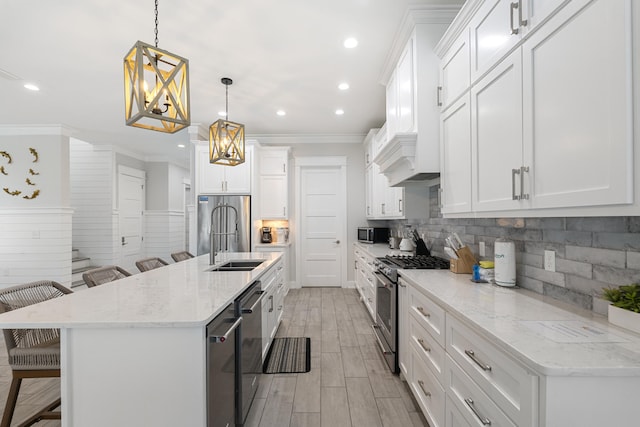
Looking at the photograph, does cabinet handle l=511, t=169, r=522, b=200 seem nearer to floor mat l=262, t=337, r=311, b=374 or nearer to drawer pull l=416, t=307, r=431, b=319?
drawer pull l=416, t=307, r=431, b=319

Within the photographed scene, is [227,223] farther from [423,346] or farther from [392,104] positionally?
[423,346]

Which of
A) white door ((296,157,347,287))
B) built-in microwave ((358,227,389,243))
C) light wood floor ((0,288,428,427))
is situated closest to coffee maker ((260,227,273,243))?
white door ((296,157,347,287))

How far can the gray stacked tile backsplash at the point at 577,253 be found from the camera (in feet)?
3.92

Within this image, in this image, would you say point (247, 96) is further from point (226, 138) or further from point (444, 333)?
point (444, 333)

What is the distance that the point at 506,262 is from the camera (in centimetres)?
179

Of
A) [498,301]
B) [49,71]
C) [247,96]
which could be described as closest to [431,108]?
[498,301]

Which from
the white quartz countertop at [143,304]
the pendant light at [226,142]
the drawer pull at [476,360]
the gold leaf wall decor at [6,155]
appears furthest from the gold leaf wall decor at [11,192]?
the drawer pull at [476,360]

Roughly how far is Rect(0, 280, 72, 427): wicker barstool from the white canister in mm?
2551

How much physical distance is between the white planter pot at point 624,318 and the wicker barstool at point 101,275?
2892mm

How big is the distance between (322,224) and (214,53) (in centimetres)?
349

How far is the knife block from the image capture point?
224cm

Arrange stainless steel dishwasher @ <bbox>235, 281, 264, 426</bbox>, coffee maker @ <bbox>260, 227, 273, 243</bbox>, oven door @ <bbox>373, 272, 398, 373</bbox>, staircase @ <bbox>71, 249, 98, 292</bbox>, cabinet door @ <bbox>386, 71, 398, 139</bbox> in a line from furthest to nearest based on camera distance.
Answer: staircase @ <bbox>71, 249, 98, 292</bbox> → coffee maker @ <bbox>260, 227, 273, 243</bbox> → cabinet door @ <bbox>386, 71, 398, 139</bbox> → oven door @ <bbox>373, 272, 398, 373</bbox> → stainless steel dishwasher @ <bbox>235, 281, 264, 426</bbox>

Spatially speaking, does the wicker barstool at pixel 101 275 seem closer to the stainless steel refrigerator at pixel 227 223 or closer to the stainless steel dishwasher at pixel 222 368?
the stainless steel dishwasher at pixel 222 368

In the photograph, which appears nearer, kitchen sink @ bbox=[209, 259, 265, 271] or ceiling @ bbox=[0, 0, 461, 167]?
ceiling @ bbox=[0, 0, 461, 167]
